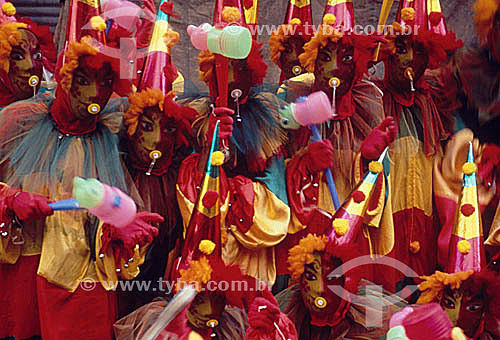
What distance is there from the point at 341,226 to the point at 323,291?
152 millimetres

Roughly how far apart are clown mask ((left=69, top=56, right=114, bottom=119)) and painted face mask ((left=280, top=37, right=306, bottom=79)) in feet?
1.80

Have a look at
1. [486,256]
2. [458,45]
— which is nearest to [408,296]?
[486,256]

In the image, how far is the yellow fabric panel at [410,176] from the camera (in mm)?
1964

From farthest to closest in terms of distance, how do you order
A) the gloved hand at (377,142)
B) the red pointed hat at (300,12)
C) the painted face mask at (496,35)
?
the red pointed hat at (300,12)
the gloved hand at (377,142)
the painted face mask at (496,35)

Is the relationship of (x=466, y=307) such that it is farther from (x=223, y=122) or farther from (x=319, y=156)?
(x=223, y=122)

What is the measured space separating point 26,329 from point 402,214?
1.05 m

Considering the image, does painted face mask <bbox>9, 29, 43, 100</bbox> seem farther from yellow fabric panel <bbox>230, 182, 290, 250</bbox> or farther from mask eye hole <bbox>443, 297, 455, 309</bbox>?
mask eye hole <bbox>443, 297, 455, 309</bbox>

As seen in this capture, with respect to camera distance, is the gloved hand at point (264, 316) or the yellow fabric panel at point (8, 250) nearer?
the gloved hand at point (264, 316)

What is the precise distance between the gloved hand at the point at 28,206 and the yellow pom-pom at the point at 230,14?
0.65 m

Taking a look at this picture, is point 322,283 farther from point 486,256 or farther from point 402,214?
point 402,214

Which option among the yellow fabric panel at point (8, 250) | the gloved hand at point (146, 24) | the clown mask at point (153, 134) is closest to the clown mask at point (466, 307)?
the clown mask at point (153, 134)

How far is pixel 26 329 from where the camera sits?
1661 mm

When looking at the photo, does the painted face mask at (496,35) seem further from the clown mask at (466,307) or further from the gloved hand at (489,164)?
the clown mask at (466,307)

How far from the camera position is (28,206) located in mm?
1561
